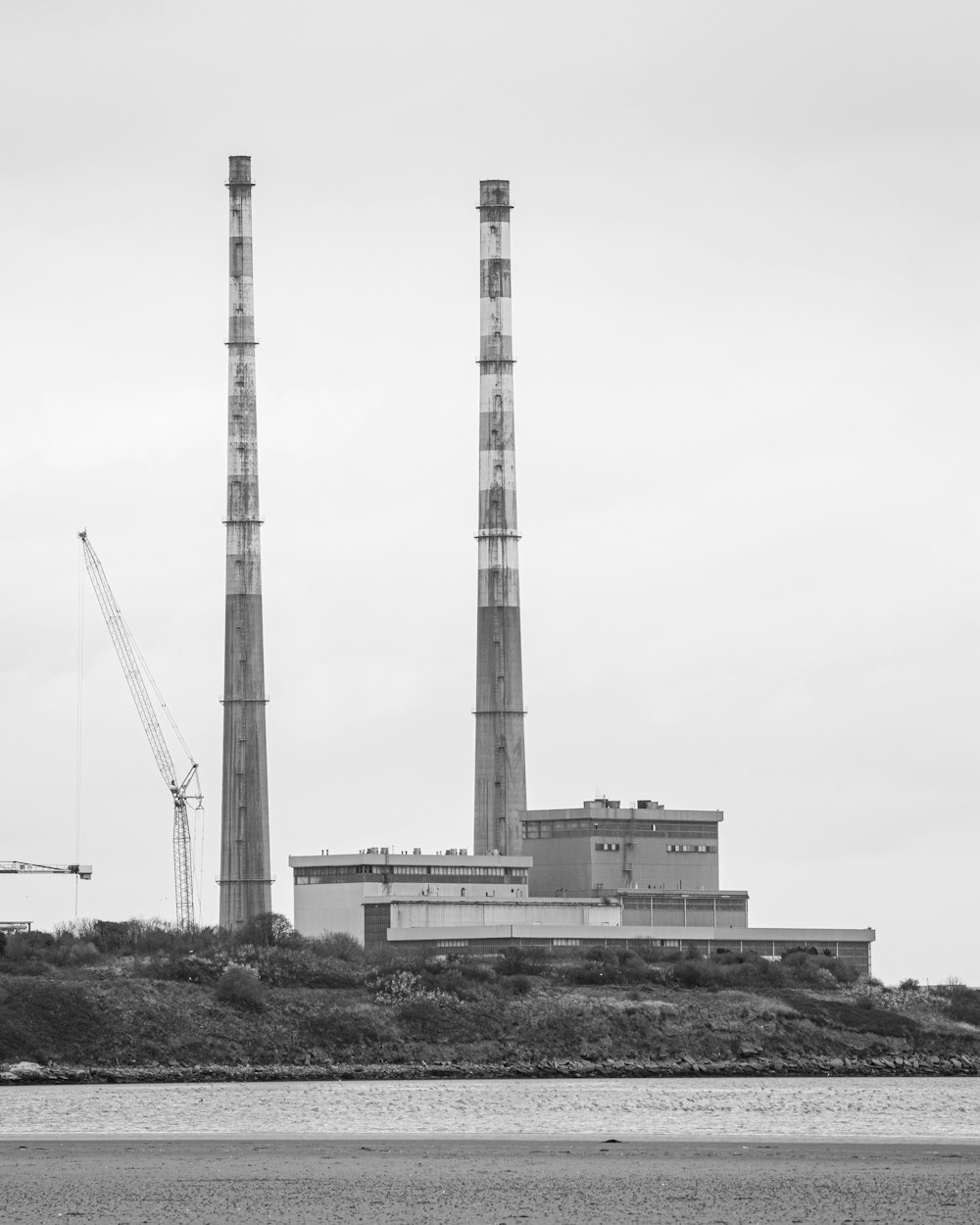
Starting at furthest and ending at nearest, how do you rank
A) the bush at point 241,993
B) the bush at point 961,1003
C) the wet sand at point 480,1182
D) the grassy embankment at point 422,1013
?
the bush at point 961,1003 → the bush at point 241,993 → the grassy embankment at point 422,1013 → the wet sand at point 480,1182

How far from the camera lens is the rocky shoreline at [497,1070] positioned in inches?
3524

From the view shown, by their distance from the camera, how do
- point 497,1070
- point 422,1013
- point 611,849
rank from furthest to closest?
point 611,849 → point 422,1013 → point 497,1070

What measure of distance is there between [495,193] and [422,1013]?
4404 cm

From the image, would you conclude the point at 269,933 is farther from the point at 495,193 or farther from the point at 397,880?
the point at 495,193

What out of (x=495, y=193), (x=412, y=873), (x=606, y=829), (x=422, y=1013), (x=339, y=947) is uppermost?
(x=495, y=193)

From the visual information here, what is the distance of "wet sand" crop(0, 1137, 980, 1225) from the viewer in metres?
43.5

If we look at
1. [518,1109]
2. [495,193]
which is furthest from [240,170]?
[518,1109]

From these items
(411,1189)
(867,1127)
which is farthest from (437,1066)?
(411,1189)

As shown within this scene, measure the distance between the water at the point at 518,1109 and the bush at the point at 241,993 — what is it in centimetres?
1261

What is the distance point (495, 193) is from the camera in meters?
127

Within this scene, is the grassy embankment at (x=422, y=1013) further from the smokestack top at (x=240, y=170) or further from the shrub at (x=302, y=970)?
the smokestack top at (x=240, y=170)

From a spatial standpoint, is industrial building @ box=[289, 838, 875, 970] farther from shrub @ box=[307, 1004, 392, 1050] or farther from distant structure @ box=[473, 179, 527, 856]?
shrub @ box=[307, 1004, 392, 1050]

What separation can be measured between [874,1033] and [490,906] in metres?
20.3

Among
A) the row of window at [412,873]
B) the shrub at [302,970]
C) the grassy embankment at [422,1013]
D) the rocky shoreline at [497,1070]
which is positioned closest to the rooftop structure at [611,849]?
the row of window at [412,873]
